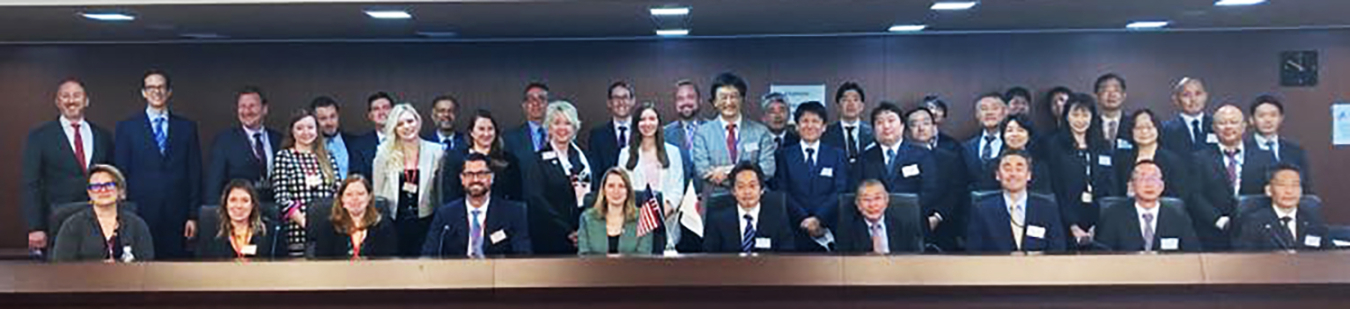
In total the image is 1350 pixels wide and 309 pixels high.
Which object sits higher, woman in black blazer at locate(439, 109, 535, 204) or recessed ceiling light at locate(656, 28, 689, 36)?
recessed ceiling light at locate(656, 28, 689, 36)

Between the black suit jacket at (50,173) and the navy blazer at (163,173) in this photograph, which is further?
the navy blazer at (163,173)

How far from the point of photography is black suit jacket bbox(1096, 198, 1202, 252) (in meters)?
4.88

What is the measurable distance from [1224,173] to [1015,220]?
57.3 inches

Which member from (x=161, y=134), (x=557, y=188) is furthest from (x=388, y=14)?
(x=161, y=134)

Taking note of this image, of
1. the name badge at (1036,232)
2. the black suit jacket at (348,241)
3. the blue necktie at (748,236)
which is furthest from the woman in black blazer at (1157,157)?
the black suit jacket at (348,241)

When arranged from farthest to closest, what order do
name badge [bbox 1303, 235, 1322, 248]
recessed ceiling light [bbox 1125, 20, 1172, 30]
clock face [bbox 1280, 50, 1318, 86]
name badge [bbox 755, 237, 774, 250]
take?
clock face [bbox 1280, 50, 1318, 86] < recessed ceiling light [bbox 1125, 20, 1172, 30] < name badge [bbox 755, 237, 774, 250] < name badge [bbox 1303, 235, 1322, 248]

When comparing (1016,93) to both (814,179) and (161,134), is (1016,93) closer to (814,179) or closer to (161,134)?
(814,179)

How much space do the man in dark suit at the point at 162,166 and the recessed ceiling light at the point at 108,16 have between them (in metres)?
0.44

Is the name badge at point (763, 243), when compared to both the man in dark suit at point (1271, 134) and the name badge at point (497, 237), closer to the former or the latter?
the name badge at point (497, 237)

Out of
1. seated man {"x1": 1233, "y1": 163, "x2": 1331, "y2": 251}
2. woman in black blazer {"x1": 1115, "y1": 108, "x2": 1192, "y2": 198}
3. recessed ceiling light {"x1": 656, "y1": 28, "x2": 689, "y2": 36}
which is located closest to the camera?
seated man {"x1": 1233, "y1": 163, "x2": 1331, "y2": 251}

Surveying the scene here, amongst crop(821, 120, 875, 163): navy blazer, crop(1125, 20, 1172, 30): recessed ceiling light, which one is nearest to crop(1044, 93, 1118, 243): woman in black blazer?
crop(1125, 20, 1172, 30): recessed ceiling light

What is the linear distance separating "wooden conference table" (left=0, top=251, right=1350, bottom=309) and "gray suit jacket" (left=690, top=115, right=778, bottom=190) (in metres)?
2.41

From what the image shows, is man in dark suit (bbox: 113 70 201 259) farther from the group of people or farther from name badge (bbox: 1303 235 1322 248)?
name badge (bbox: 1303 235 1322 248)

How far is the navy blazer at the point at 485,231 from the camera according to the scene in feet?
16.0
